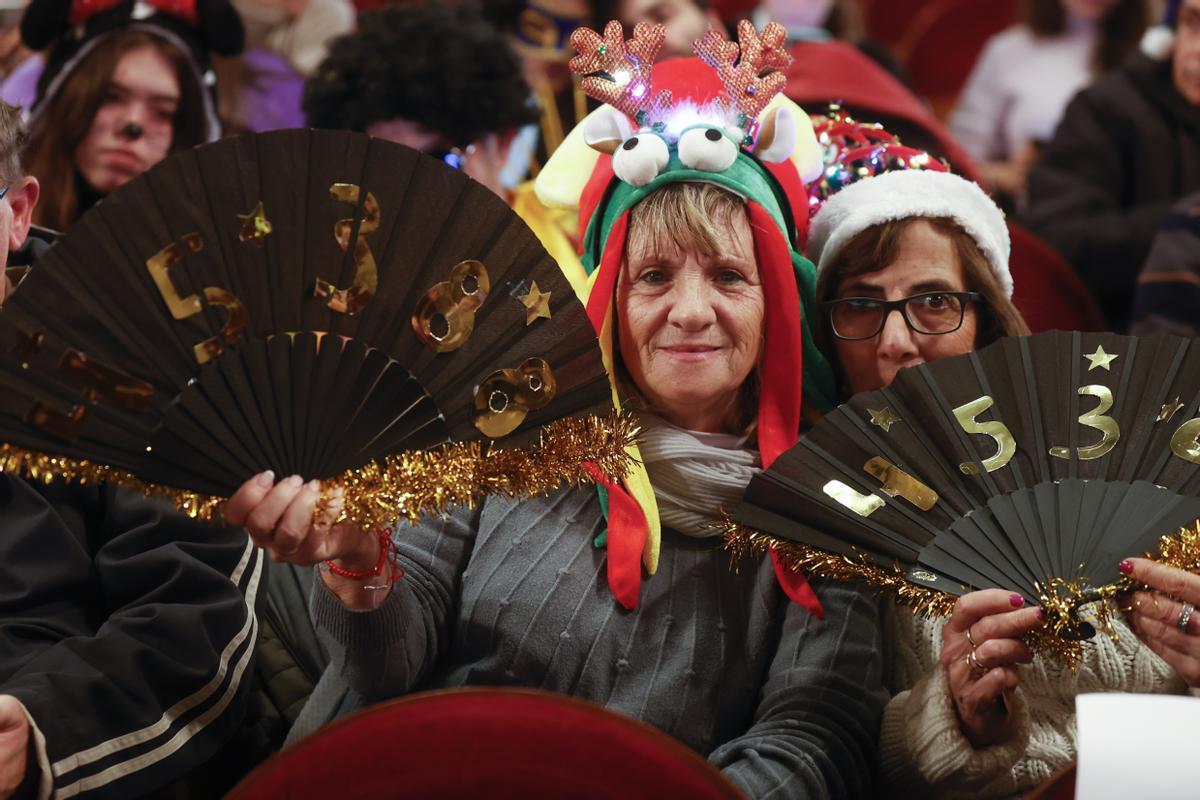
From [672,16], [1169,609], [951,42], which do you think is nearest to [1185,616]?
[1169,609]

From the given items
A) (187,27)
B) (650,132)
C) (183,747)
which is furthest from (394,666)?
(187,27)

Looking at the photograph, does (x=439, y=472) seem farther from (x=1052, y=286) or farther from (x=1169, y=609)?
(x=1052, y=286)

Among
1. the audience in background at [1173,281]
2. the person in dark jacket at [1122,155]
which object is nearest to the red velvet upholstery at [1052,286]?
the audience in background at [1173,281]

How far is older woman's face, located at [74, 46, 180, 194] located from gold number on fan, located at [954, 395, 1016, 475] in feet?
5.93

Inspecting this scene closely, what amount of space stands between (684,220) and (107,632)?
920mm

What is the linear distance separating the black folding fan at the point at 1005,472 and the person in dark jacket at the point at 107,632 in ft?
2.23

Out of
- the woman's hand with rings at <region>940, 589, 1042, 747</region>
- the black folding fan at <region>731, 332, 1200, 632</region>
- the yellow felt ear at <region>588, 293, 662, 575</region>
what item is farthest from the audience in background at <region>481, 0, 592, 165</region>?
the woman's hand with rings at <region>940, 589, 1042, 747</region>

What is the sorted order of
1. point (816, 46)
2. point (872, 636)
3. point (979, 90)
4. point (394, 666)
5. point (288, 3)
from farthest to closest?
point (979, 90)
point (288, 3)
point (816, 46)
point (872, 636)
point (394, 666)

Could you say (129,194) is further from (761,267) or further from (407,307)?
(761,267)

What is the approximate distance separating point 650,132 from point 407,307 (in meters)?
0.52

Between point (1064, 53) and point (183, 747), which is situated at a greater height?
point (1064, 53)

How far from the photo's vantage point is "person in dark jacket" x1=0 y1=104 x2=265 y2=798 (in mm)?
1617

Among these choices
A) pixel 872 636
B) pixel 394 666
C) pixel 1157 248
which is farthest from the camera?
pixel 1157 248

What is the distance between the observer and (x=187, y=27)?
3029 millimetres
